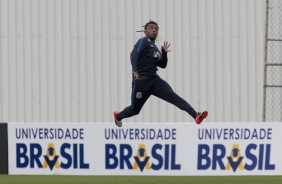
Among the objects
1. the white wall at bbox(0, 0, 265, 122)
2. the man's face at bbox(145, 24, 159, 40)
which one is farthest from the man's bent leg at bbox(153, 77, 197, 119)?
the white wall at bbox(0, 0, 265, 122)

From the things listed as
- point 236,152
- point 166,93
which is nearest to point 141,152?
point 236,152

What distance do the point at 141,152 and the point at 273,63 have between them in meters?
5.61

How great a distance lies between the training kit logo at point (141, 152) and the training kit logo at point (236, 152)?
0.55 m

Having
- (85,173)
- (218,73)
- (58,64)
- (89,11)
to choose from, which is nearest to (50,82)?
(58,64)

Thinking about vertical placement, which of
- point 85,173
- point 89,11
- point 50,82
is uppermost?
point 89,11

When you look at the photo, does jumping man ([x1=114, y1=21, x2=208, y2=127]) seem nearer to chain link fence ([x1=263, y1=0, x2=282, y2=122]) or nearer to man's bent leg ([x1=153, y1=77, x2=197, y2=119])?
man's bent leg ([x1=153, y1=77, x2=197, y2=119])

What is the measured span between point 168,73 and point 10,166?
603cm

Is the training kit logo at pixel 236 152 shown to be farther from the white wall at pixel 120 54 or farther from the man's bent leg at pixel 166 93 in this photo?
the white wall at pixel 120 54

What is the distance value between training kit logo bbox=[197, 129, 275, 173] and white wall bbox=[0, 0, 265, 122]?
4741 mm

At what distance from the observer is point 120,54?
23.2 m

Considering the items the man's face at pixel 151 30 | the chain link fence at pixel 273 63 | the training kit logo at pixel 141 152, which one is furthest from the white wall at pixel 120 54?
the man's face at pixel 151 30

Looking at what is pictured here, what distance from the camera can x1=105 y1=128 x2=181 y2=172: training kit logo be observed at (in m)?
18.3

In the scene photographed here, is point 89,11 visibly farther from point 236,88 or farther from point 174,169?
point 174,169

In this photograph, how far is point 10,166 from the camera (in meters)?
18.7
